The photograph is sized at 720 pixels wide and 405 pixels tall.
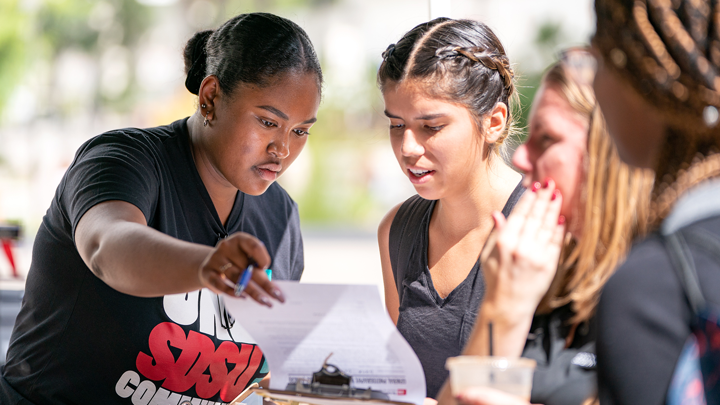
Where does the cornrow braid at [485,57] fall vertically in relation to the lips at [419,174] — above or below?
above

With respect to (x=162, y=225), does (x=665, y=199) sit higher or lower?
higher

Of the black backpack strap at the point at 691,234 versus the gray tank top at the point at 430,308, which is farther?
the gray tank top at the point at 430,308

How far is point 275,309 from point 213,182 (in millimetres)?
814

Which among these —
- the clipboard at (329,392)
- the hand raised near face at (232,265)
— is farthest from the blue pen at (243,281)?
the clipboard at (329,392)

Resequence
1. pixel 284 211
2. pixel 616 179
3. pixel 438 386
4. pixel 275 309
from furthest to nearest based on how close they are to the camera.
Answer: pixel 284 211
pixel 438 386
pixel 275 309
pixel 616 179

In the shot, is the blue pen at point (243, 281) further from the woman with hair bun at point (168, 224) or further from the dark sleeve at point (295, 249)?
the dark sleeve at point (295, 249)

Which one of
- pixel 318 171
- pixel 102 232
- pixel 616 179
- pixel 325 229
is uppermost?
pixel 616 179

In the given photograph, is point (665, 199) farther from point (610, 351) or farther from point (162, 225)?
point (162, 225)

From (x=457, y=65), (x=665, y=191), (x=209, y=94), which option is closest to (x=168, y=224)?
(x=209, y=94)

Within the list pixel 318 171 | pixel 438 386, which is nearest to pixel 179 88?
pixel 318 171

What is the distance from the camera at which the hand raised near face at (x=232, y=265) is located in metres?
1.10

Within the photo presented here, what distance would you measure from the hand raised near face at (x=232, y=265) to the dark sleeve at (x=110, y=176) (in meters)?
0.44

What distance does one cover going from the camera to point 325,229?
8.66 metres

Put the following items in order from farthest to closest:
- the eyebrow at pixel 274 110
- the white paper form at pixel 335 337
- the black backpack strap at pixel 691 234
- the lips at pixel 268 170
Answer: the lips at pixel 268 170 < the eyebrow at pixel 274 110 < the white paper form at pixel 335 337 < the black backpack strap at pixel 691 234
